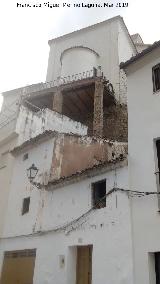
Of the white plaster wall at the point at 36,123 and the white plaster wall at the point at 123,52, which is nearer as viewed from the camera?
the white plaster wall at the point at 36,123

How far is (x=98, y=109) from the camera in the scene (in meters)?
21.3

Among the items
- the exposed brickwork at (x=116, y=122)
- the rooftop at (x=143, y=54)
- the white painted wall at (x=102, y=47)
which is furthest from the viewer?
the white painted wall at (x=102, y=47)

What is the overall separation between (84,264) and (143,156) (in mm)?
4467

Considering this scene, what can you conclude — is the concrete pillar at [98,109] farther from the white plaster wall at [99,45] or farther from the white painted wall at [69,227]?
the white painted wall at [69,227]

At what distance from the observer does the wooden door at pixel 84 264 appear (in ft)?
35.2

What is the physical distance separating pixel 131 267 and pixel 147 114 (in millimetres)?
4536

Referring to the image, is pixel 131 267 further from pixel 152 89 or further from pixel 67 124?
pixel 67 124

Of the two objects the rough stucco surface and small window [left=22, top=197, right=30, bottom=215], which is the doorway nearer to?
small window [left=22, top=197, right=30, bottom=215]

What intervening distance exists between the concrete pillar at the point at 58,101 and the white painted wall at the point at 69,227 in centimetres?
721

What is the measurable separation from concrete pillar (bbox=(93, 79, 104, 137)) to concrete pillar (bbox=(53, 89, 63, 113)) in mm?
2625

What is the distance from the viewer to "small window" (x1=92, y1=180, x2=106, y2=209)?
10719 millimetres

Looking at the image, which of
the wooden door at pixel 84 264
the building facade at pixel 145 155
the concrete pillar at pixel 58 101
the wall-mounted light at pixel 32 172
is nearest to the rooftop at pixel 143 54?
the building facade at pixel 145 155

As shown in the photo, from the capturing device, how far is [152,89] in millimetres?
10141

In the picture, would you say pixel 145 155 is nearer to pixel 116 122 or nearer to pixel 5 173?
pixel 5 173
